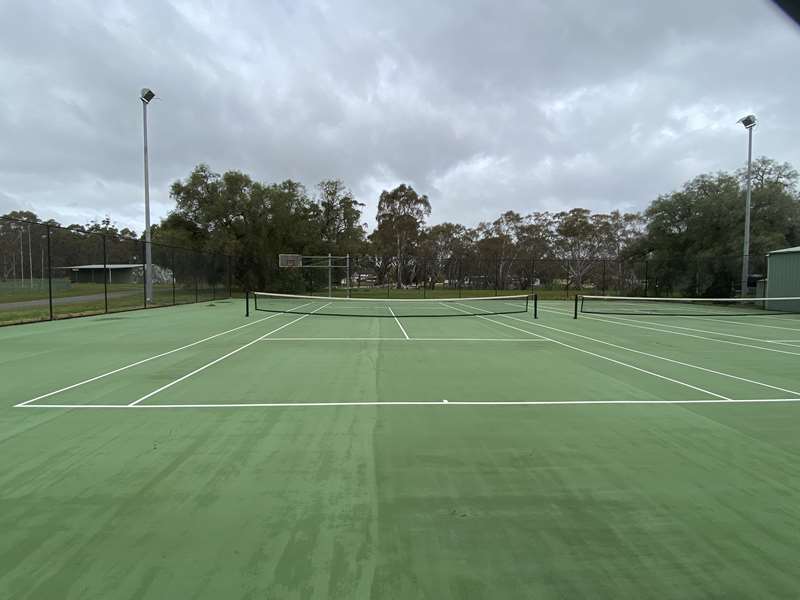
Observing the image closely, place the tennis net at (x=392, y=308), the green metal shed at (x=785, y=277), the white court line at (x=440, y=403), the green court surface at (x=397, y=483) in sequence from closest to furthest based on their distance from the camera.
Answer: the green court surface at (x=397, y=483)
the white court line at (x=440, y=403)
the tennis net at (x=392, y=308)
the green metal shed at (x=785, y=277)

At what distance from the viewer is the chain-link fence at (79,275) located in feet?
58.1

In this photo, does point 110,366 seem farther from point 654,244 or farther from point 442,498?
point 654,244

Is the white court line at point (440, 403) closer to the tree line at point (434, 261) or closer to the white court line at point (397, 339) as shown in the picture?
the white court line at point (397, 339)

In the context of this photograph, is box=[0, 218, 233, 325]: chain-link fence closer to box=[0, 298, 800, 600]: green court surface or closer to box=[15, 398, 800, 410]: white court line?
box=[15, 398, 800, 410]: white court line

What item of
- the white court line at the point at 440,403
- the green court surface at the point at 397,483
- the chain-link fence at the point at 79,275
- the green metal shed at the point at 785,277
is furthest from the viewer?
the green metal shed at the point at 785,277

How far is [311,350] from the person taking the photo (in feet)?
31.8

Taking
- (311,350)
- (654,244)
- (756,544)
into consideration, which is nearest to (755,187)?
(654,244)

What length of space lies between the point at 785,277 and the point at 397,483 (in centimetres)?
2607

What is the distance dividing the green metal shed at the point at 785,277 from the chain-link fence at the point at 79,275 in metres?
29.5

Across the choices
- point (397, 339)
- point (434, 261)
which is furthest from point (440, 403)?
point (434, 261)

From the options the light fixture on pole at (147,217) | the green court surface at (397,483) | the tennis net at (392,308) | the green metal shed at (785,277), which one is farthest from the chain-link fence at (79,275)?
the green metal shed at (785,277)

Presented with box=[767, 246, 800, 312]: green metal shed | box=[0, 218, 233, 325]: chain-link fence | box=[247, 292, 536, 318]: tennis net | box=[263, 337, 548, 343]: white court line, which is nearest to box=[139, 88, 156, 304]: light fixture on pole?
box=[0, 218, 233, 325]: chain-link fence

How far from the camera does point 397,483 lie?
339 centimetres

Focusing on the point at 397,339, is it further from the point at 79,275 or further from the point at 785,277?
the point at 79,275
